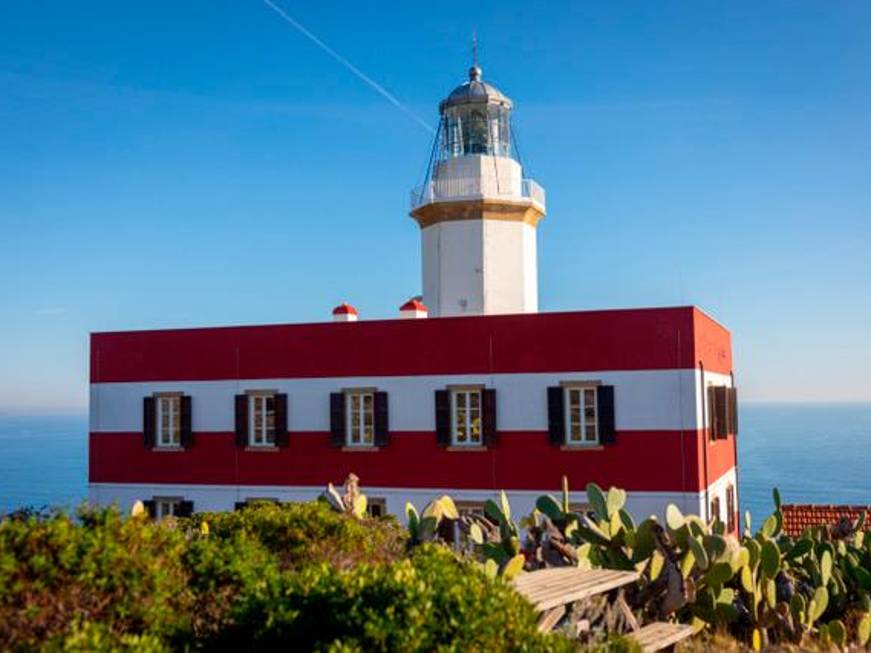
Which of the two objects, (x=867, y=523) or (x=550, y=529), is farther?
(x=867, y=523)

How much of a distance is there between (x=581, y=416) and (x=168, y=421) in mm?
9773

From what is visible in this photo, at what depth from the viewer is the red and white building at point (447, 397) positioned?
60.8 feet

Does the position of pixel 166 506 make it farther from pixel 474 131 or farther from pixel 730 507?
pixel 730 507

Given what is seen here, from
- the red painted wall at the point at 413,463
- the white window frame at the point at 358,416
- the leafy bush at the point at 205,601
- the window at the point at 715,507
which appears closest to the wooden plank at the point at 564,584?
the leafy bush at the point at 205,601

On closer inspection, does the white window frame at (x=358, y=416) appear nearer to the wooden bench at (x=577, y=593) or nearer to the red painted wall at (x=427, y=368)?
the red painted wall at (x=427, y=368)

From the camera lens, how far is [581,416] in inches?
746

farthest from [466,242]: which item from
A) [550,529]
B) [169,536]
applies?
[169,536]

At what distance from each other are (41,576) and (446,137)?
69.2 feet

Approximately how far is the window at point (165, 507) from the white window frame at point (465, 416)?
7078mm

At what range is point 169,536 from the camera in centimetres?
673

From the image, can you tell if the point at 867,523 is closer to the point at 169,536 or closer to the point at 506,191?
the point at 506,191

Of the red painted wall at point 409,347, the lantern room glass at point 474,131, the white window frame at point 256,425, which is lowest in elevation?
the white window frame at point 256,425

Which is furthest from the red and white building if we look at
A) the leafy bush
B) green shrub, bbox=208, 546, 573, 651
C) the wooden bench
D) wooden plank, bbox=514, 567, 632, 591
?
green shrub, bbox=208, 546, 573, 651

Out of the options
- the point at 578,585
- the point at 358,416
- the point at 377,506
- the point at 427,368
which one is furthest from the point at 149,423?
the point at 578,585
